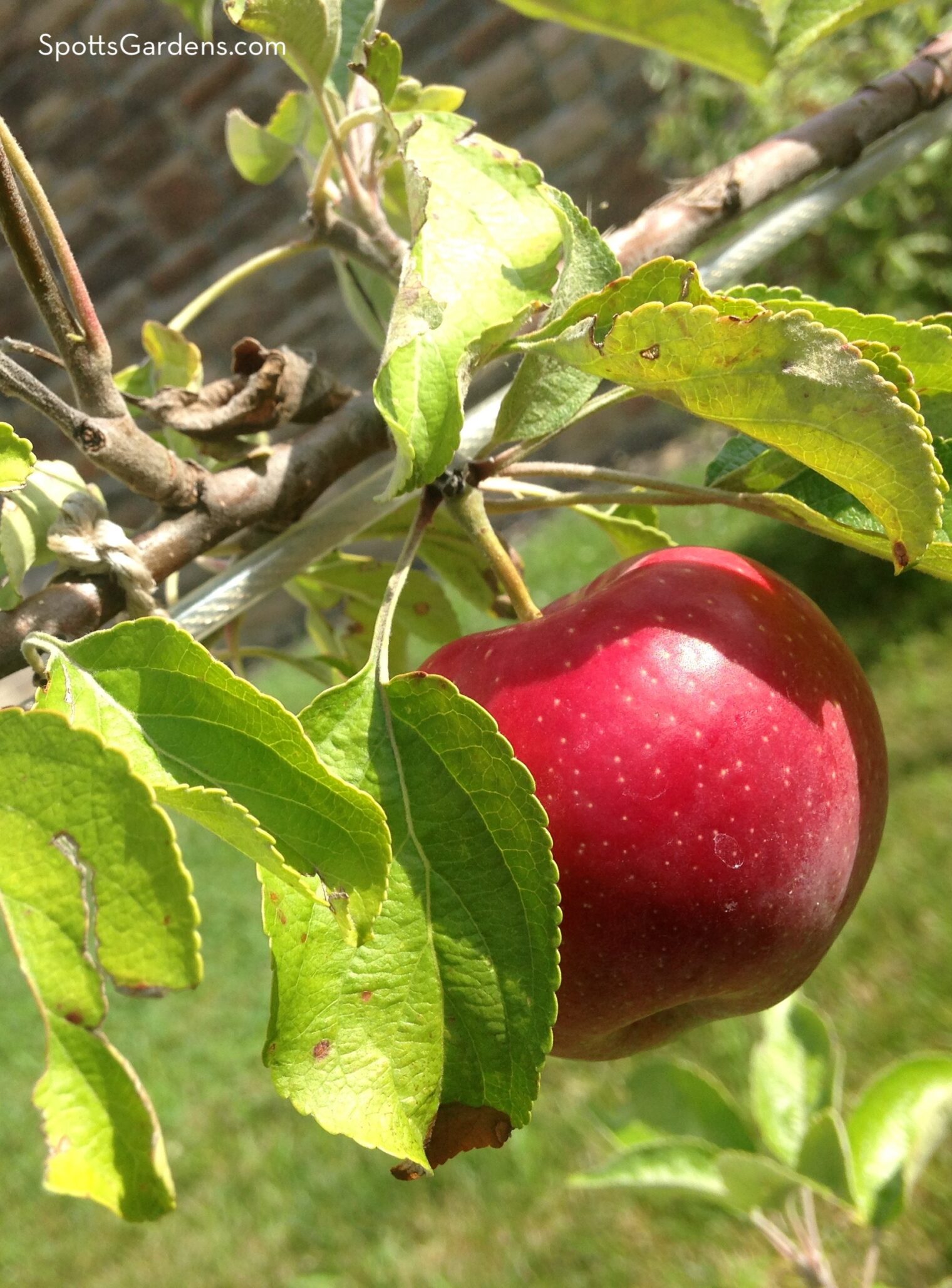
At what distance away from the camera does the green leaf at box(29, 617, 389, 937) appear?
1.03ft

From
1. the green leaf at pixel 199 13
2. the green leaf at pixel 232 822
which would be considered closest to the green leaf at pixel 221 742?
the green leaf at pixel 232 822

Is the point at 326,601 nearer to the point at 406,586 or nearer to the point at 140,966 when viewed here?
the point at 406,586

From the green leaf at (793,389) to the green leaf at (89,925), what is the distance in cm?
18

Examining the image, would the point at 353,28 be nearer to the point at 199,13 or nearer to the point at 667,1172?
the point at 199,13

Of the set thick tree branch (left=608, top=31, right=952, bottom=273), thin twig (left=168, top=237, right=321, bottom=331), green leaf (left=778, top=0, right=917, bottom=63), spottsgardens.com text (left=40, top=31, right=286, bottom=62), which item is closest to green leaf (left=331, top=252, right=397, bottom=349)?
thin twig (left=168, top=237, right=321, bottom=331)

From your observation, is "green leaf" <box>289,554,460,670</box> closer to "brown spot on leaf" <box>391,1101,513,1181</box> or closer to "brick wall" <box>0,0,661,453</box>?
"brown spot on leaf" <box>391,1101,513,1181</box>

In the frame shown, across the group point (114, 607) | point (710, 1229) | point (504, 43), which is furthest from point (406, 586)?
point (504, 43)

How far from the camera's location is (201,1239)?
1630 millimetres

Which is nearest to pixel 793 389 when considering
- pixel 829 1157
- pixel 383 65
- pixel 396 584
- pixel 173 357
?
pixel 396 584

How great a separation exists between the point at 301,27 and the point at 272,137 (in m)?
0.16

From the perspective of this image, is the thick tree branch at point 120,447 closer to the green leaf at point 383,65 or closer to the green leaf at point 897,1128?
the green leaf at point 383,65

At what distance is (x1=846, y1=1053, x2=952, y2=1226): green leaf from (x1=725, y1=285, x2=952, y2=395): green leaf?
1.92 ft

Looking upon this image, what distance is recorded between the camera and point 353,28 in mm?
541

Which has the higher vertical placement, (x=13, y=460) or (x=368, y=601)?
(x=13, y=460)
